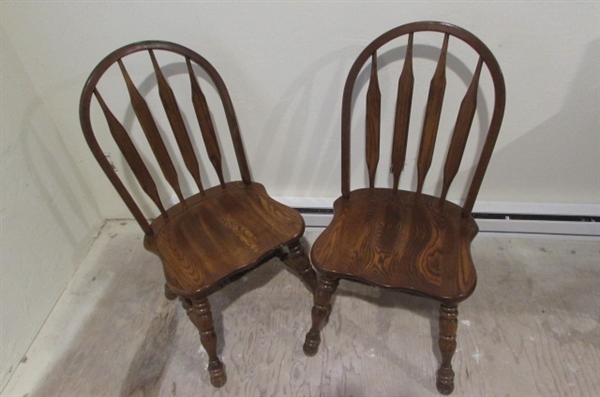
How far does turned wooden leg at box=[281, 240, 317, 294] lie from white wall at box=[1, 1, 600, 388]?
36 centimetres

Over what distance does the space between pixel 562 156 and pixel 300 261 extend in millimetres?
940

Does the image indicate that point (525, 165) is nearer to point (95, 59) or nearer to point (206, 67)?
point (206, 67)

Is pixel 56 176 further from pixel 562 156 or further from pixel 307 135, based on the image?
pixel 562 156

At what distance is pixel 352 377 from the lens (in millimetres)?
1088

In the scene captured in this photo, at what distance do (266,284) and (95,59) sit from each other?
0.94 meters

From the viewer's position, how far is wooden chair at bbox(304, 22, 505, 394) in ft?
2.88

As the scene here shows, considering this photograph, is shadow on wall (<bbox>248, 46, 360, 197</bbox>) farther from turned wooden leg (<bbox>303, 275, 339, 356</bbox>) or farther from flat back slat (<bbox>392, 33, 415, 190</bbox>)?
turned wooden leg (<bbox>303, 275, 339, 356</bbox>)

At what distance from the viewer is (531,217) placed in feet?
4.44

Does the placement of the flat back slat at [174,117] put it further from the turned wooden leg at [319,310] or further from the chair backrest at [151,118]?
the turned wooden leg at [319,310]

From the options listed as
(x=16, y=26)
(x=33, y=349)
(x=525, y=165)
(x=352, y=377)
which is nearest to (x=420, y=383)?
(x=352, y=377)

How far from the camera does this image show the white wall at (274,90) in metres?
0.99

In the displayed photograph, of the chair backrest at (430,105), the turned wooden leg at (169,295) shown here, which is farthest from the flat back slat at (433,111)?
the turned wooden leg at (169,295)

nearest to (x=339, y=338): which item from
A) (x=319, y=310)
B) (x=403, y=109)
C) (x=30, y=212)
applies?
(x=319, y=310)

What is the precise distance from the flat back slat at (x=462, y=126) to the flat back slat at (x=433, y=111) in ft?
A: 0.17
